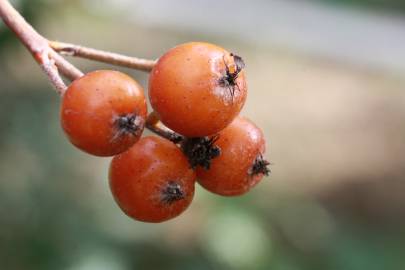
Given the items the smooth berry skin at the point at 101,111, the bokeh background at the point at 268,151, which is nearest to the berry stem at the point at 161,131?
the smooth berry skin at the point at 101,111

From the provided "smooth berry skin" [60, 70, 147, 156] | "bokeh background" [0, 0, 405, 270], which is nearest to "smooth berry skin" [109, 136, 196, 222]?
"smooth berry skin" [60, 70, 147, 156]

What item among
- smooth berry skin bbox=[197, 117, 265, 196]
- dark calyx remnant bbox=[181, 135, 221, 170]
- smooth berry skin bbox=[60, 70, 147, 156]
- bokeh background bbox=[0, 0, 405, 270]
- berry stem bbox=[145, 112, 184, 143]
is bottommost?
smooth berry skin bbox=[60, 70, 147, 156]

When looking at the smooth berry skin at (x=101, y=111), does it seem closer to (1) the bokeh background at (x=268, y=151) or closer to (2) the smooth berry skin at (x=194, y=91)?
(2) the smooth berry skin at (x=194, y=91)

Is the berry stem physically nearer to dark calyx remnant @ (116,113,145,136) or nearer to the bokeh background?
dark calyx remnant @ (116,113,145,136)

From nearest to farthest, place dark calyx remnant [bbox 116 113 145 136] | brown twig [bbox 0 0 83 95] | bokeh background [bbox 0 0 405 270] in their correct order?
dark calyx remnant [bbox 116 113 145 136] → brown twig [bbox 0 0 83 95] → bokeh background [bbox 0 0 405 270]

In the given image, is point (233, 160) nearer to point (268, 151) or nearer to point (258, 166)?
point (258, 166)

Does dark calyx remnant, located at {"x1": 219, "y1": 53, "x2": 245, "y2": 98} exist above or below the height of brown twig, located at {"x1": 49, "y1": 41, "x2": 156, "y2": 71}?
above
